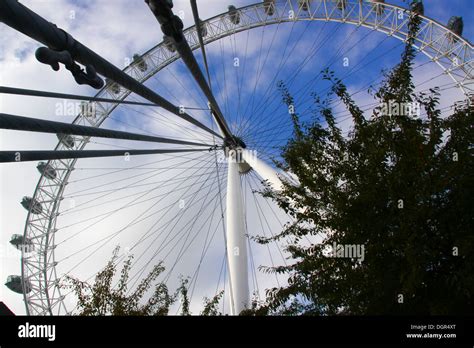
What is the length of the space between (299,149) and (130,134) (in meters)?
2.91

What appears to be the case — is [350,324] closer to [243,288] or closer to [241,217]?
[243,288]

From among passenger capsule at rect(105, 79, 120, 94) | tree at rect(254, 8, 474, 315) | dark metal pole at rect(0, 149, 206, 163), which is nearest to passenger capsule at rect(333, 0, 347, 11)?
passenger capsule at rect(105, 79, 120, 94)

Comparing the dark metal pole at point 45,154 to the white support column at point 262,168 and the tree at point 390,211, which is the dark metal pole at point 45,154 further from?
the white support column at point 262,168

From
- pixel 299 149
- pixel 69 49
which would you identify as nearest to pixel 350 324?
pixel 299 149

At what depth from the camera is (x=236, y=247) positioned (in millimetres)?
16234

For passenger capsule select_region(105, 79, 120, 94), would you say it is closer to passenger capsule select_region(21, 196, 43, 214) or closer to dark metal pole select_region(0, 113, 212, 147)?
passenger capsule select_region(21, 196, 43, 214)

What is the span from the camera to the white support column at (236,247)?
15.4 metres

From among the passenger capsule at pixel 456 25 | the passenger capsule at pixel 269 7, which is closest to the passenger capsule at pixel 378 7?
the passenger capsule at pixel 456 25

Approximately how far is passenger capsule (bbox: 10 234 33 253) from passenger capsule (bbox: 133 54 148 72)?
1397 cm

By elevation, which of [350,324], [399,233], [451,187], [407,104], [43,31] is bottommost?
[350,324]

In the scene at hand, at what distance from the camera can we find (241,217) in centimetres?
1706

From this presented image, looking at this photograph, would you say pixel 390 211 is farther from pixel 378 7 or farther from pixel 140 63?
pixel 140 63

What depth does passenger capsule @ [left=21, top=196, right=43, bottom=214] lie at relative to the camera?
2991 centimetres

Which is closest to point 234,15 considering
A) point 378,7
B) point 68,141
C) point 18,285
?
point 378,7
